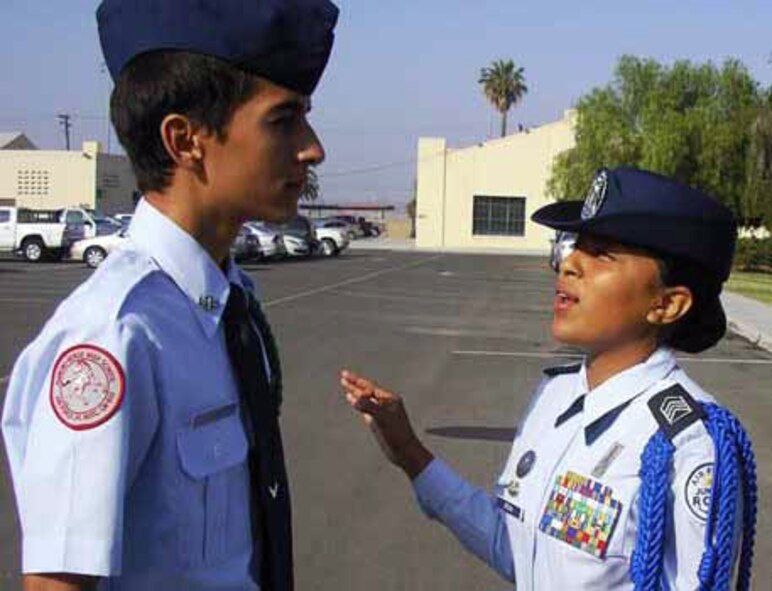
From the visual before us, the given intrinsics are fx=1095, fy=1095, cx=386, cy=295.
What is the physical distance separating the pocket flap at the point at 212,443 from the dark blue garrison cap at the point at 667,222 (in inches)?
37.5

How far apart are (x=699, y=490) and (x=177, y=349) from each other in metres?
0.98

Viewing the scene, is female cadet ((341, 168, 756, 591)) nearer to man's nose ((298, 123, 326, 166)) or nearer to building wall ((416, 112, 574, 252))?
man's nose ((298, 123, 326, 166))

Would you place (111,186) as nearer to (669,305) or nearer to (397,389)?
(397,389)

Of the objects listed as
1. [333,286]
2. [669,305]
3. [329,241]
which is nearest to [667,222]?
[669,305]

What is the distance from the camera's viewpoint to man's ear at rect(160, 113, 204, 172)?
1.57 m

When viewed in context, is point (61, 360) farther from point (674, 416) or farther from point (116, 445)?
point (674, 416)

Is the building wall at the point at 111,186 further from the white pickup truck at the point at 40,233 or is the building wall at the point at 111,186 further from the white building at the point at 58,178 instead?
the white pickup truck at the point at 40,233

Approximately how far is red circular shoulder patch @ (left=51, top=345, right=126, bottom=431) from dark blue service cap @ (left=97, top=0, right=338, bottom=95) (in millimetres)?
453

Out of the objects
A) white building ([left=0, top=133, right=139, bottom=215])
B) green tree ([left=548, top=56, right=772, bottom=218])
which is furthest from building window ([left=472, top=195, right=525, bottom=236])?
white building ([left=0, top=133, right=139, bottom=215])

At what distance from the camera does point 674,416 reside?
202cm

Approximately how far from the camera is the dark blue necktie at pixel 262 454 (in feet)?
5.25

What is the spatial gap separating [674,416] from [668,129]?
5010 cm

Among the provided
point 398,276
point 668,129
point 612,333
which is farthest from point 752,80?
point 612,333

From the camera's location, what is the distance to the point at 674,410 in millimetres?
2033
